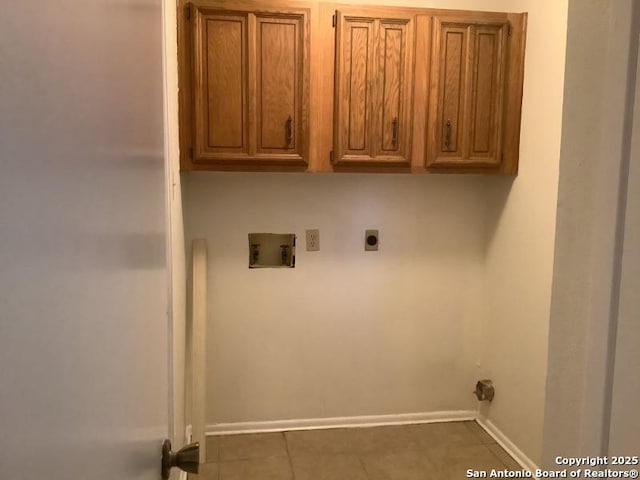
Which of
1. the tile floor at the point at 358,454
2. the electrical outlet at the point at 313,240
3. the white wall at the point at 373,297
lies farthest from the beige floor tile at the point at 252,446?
the electrical outlet at the point at 313,240

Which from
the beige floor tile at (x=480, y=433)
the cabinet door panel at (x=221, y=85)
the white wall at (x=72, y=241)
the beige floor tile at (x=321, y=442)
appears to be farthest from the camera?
the beige floor tile at (x=480, y=433)

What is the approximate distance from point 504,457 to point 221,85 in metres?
2.41

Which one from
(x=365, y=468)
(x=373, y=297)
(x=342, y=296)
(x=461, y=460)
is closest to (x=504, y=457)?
(x=461, y=460)

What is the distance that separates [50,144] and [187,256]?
2.45 meters

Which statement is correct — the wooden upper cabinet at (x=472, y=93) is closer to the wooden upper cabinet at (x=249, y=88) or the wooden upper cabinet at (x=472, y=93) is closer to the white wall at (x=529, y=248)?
the white wall at (x=529, y=248)

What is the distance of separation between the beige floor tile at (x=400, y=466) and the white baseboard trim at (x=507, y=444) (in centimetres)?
47

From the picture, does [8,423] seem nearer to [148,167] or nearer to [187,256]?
[148,167]

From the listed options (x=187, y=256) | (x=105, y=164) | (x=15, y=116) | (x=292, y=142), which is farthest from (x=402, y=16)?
(x=15, y=116)

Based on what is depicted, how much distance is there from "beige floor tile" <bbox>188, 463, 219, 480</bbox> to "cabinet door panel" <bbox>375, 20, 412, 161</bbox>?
1781mm

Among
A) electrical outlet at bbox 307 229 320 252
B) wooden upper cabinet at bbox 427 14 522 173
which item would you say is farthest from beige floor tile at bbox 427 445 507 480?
wooden upper cabinet at bbox 427 14 522 173

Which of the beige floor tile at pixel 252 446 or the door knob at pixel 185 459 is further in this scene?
the beige floor tile at pixel 252 446

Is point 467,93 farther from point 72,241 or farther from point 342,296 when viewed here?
point 72,241

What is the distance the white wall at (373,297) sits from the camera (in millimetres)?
2799

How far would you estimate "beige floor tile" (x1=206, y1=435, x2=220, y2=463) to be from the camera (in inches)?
105
